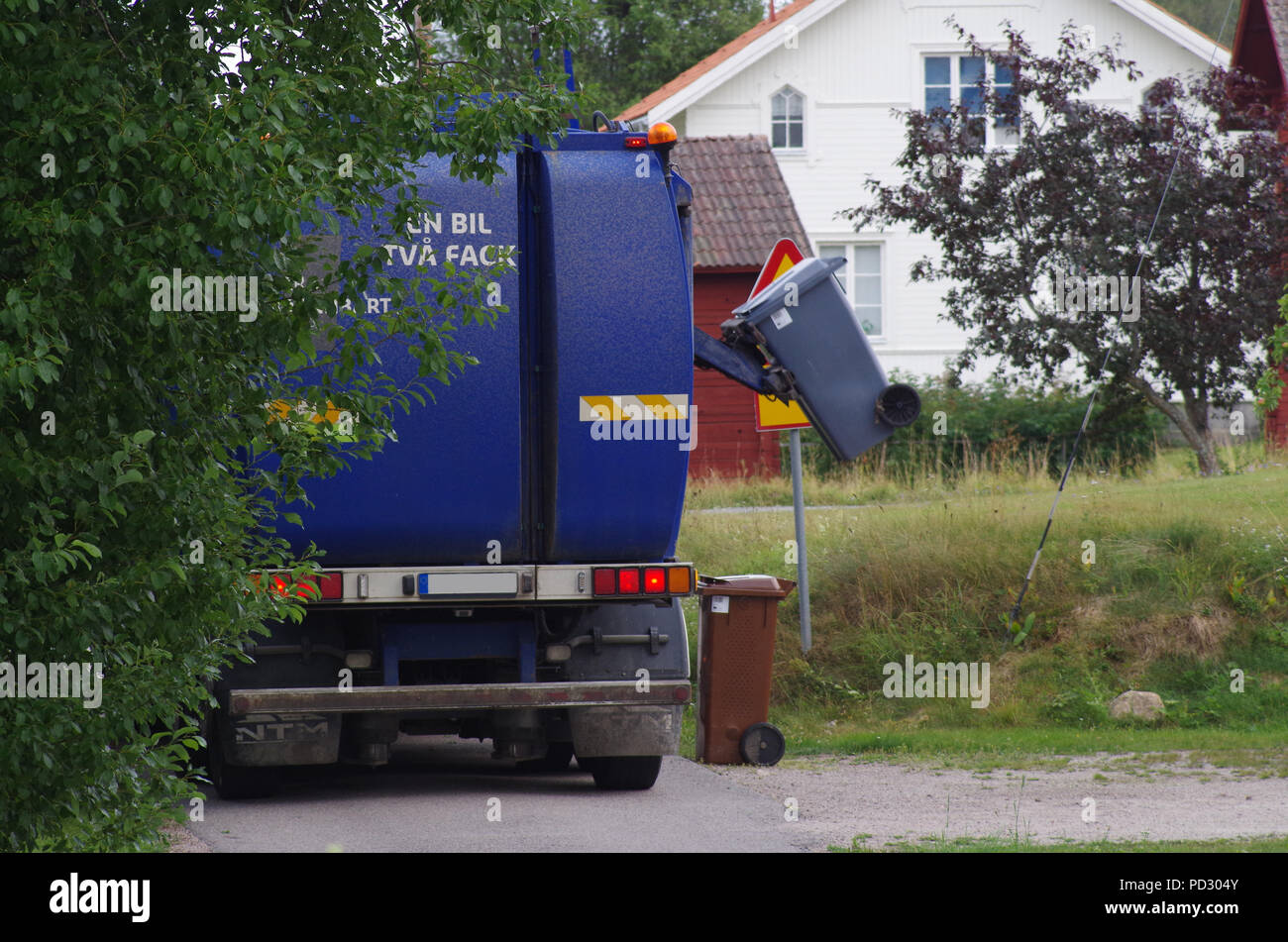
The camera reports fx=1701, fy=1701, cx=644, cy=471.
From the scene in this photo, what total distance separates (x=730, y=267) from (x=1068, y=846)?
2110 centimetres

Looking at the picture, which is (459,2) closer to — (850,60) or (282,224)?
(282,224)

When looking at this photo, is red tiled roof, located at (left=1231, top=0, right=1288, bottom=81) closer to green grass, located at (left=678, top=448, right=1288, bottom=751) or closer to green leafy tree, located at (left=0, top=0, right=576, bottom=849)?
green grass, located at (left=678, top=448, right=1288, bottom=751)

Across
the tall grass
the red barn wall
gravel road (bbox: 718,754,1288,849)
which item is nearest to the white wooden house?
the red barn wall

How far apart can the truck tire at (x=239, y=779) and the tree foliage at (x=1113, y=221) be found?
511 inches

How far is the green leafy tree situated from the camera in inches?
177

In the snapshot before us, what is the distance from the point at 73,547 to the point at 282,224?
1.09 m

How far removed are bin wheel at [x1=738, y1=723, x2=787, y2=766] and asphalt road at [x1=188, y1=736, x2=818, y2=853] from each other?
272 millimetres

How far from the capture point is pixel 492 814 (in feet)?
25.0

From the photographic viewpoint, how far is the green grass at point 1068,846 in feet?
21.1

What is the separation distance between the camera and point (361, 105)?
5051mm

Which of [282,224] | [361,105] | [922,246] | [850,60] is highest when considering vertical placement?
[850,60]

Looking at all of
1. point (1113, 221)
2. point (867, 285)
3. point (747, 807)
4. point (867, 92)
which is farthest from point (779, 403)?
point (867, 92)
